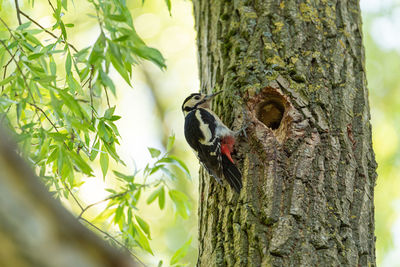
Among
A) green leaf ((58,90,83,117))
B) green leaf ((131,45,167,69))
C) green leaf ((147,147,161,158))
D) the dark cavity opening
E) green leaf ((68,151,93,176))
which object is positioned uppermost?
the dark cavity opening

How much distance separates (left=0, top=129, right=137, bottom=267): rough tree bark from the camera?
29.9 inches

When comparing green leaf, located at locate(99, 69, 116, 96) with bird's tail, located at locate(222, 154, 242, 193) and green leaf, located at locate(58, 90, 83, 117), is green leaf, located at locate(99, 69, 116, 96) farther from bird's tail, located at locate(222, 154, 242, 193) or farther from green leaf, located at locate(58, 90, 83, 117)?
bird's tail, located at locate(222, 154, 242, 193)

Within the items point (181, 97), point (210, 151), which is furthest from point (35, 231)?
point (181, 97)

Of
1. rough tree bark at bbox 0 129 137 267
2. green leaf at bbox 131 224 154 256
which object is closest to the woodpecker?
green leaf at bbox 131 224 154 256

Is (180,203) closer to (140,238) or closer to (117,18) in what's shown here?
(140,238)

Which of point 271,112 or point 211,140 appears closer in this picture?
point 271,112

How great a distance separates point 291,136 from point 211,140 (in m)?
0.90

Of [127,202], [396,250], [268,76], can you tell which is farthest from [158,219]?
[268,76]

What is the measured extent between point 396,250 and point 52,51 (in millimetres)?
4735

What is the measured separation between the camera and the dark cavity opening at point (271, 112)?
113 inches

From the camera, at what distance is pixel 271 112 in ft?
9.57

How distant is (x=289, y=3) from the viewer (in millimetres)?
2984

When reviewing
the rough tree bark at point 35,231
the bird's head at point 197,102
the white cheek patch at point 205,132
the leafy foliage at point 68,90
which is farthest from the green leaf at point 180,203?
the rough tree bark at point 35,231

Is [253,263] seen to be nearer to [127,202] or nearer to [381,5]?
[127,202]
